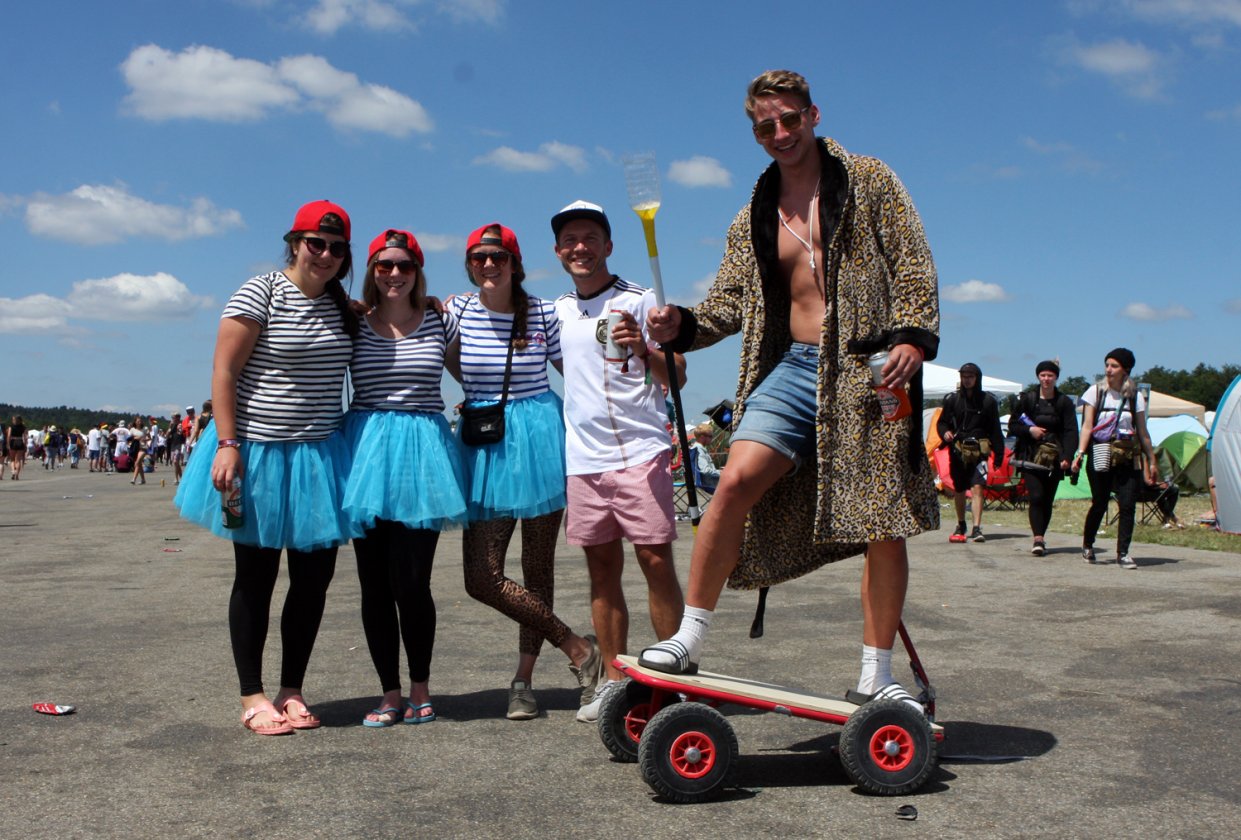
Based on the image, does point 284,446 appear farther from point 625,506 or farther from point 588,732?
point 588,732

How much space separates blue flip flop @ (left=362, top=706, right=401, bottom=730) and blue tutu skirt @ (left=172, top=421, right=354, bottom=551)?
0.68m

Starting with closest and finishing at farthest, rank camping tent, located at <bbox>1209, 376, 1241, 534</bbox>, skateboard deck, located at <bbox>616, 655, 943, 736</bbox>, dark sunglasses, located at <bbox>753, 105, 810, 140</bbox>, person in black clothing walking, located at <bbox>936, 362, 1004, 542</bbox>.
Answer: skateboard deck, located at <bbox>616, 655, 943, 736</bbox> → dark sunglasses, located at <bbox>753, 105, 810, 140</bbox> → person in black clothing walking, located at <bbox>936, 362, 1004, 542</bbox> → camping tent, located at <bbox>1209, 376, 1241, 534</bbox>

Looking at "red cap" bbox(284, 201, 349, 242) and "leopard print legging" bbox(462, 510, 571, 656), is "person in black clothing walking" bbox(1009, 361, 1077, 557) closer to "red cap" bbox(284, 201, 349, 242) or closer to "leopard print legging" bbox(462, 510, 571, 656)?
"leopard print legging" bbox(462, 510, 571, 656)

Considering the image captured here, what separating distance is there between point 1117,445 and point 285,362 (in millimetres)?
8281

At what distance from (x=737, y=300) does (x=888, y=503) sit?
916 mm

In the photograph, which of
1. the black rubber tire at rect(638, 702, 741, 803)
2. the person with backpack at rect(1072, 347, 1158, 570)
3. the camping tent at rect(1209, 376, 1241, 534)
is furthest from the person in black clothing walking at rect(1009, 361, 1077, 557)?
the black rubber tire at rect(638, 702, 741, 803)

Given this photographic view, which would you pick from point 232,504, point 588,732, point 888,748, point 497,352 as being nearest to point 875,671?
point 888,748

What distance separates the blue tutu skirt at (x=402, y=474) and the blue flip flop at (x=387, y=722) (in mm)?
710

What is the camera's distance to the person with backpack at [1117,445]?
10.6 meters

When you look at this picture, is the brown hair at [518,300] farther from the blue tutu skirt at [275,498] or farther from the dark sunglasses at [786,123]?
the dark sunglasses at [786,123]

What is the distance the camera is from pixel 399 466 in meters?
4.62

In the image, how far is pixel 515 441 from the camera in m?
4.90

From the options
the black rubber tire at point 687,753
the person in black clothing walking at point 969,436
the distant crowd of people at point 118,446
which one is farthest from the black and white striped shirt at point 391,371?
the distant crowd of people at point 118,446

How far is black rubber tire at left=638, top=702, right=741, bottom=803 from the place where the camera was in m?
3.51
